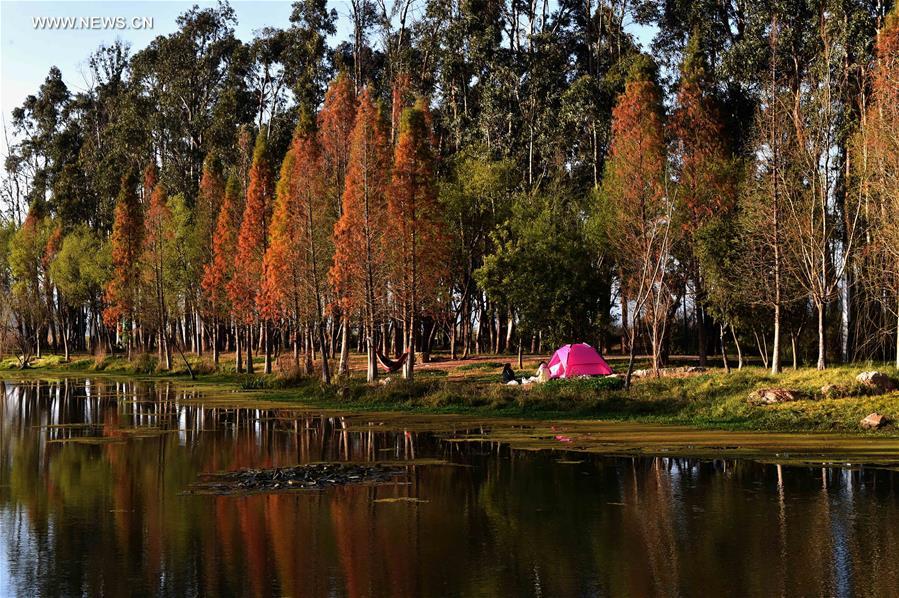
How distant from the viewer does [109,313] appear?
71.2m

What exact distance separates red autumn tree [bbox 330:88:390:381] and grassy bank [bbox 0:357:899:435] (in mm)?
4104

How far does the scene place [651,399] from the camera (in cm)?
3309

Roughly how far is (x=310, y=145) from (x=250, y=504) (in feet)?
121

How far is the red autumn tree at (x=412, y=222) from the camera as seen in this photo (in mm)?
46406

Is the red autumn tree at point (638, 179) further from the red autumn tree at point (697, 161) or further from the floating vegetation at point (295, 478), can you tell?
the floating vegetation at point (295, 478)

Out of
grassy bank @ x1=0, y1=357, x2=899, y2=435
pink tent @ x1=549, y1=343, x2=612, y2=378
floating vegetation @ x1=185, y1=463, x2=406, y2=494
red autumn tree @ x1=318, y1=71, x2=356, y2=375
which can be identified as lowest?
floating vegetation @ x1=185, y1=463, x2=406, y2=494

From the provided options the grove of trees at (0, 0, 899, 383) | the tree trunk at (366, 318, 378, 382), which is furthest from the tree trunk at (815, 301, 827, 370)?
the tree trunk at (366, 318, 378, 382)

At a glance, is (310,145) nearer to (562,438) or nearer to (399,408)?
(399,408)

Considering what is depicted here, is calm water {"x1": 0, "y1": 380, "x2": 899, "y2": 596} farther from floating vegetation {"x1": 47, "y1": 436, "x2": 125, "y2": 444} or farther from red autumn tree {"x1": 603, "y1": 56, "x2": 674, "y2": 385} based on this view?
red autumn tree {"x1": 603, "y1": 56, "x2": 674, "y2": 385}

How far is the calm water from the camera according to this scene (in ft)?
42.0

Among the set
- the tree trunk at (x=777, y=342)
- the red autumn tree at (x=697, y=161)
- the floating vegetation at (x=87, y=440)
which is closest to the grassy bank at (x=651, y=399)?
the tree trunk at (x=777, y=342)

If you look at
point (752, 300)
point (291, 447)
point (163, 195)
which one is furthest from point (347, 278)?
point (163, 195)

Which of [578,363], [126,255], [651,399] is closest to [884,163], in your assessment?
[651,399]

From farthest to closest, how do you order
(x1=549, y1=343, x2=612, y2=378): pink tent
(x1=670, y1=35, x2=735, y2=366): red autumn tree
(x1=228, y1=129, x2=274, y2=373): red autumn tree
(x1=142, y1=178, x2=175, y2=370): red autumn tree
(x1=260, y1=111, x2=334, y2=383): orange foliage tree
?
1. (x1=142, y1=178, x2=175, y2=370): red autumn tree
2. (x1=228, y1=129, x2=274, y2=373): red autumn tree
3. (x1=260, y1=111, x2=334, y2=383): orange foliage tree
4. (x1=670, y1=35, x2=735, y2=366): red autumn tree
5. (x1=549, y1=343, x2=612, y2=378): pink tent
